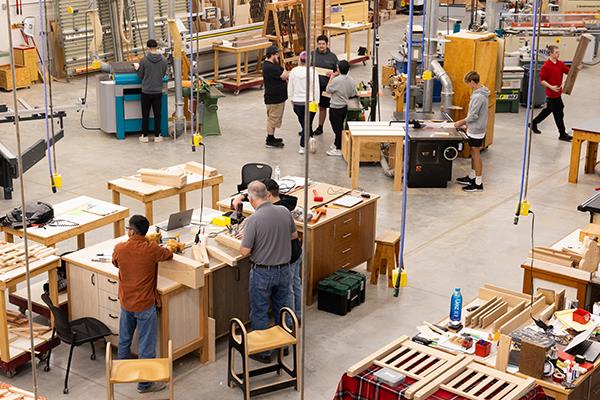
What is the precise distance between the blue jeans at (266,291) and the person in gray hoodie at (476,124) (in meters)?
4.94

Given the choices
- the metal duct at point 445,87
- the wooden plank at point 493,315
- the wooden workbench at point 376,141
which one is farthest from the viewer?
the metal duct at point 445,87

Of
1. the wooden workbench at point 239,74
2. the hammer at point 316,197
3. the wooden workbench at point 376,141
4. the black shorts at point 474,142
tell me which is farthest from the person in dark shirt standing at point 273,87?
the hammer at point 316,197

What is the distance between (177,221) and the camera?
848 centimetres

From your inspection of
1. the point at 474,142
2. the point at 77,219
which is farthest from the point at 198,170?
the point at 474,142

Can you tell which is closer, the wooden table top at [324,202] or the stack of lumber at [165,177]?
the wooden table top at [324,202]

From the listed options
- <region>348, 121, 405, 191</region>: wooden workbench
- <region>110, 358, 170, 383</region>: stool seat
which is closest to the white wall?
<region>348, 121, 405, 191</region>: wooden workbench

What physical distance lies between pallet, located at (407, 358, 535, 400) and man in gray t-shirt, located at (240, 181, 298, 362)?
188 centimetres

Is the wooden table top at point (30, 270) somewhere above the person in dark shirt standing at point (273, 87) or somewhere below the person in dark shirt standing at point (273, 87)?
below

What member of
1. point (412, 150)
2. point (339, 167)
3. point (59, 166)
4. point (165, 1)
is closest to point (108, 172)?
point (59, 166)

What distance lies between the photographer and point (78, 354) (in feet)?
25.8

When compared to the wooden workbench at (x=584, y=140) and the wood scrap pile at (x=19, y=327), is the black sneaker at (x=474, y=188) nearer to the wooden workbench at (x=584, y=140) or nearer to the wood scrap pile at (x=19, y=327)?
the wooden workbench at (x=584, y=140)

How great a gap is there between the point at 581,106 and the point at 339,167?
226 inches

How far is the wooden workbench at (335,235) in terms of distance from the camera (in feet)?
28.5

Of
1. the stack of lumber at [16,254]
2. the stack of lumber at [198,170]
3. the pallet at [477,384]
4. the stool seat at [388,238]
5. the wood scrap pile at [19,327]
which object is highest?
the stack of lumber at [198,170]
